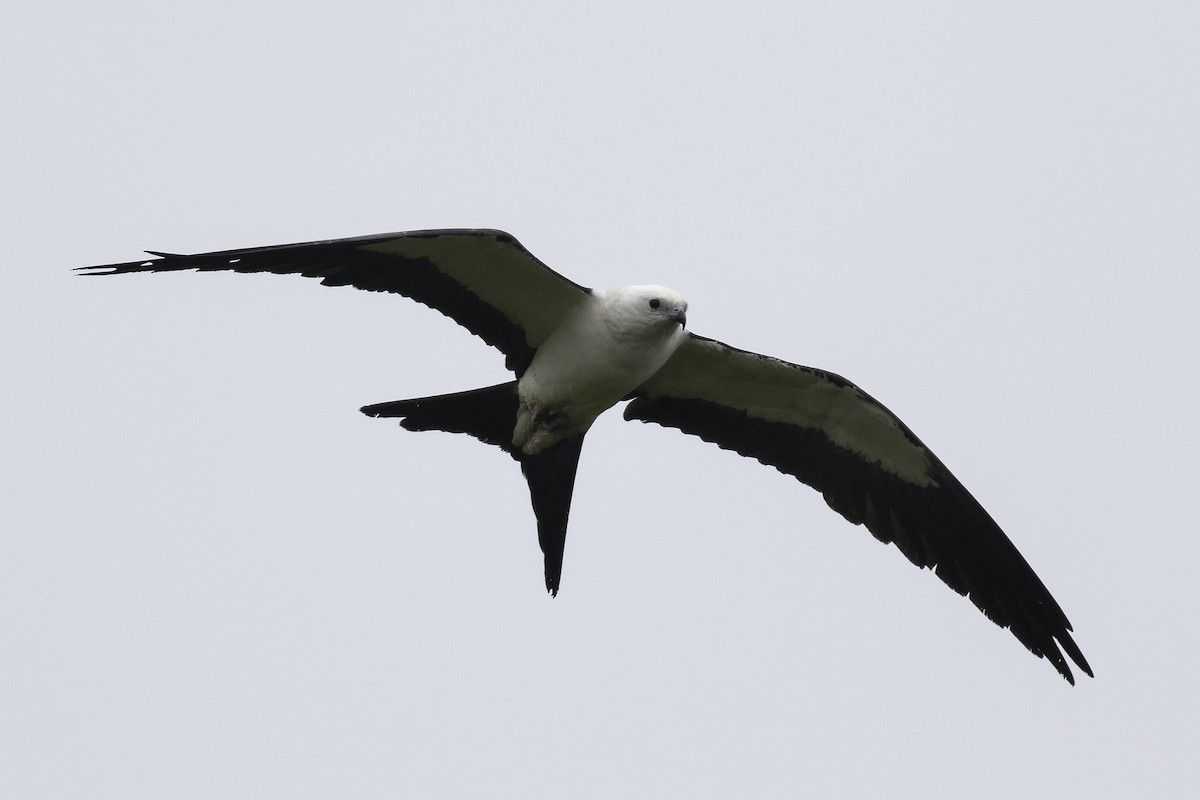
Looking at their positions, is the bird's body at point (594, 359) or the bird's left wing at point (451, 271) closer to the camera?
the bird's left wing at point (451, 271)

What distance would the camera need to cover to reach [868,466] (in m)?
11.6

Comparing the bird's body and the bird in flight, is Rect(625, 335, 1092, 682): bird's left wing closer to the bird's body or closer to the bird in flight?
the bird in flight

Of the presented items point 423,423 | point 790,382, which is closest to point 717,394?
point 790,382

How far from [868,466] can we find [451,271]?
11.4 feet

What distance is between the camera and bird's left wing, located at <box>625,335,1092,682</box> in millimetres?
11156

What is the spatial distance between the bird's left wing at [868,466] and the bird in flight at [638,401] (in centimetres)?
1

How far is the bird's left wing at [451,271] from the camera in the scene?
9.28 m

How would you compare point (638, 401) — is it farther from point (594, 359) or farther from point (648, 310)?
point (648, 310)

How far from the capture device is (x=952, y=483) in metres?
11.6

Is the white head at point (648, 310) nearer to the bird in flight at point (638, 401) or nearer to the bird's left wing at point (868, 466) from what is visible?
the bird in flight at point (638, 401)

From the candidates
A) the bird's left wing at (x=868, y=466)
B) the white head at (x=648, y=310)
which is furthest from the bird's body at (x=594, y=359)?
the bird's left wing at (x=868, y=466)

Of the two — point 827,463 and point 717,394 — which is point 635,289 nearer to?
point 717,394

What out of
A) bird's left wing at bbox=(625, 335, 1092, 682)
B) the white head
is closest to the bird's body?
the white head

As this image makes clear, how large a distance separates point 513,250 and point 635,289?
32.0 inches
